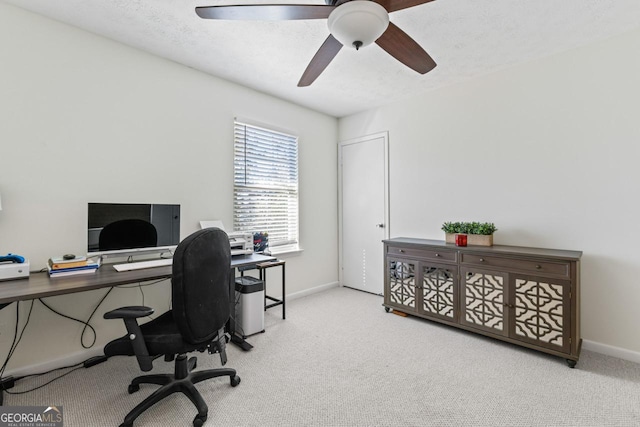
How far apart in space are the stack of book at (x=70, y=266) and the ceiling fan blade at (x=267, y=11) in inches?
71.2

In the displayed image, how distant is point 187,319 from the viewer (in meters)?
1.60

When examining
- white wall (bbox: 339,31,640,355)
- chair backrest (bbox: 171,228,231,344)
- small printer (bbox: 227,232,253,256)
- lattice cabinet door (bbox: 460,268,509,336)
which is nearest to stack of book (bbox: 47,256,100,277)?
chair backrest (bbox: 171,228,231,344)

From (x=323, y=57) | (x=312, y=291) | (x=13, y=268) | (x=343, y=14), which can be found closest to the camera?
(x=343, y=14)

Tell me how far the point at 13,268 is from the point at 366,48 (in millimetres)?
3051

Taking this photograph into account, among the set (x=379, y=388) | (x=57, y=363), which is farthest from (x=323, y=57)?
(x=57, y=363)

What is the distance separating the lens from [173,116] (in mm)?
2881

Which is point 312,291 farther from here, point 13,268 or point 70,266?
point 13,268

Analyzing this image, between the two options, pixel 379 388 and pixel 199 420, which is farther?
pixel 379 388

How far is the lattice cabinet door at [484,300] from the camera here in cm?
263

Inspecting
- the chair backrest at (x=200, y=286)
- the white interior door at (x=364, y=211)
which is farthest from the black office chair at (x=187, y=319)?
the white interior door at (x=364, y=211)

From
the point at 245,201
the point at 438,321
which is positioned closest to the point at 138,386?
the point at 245,201

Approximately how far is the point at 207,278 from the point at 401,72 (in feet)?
8.93

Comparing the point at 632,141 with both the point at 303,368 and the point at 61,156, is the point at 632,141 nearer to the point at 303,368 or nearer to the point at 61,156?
the point at 303,368

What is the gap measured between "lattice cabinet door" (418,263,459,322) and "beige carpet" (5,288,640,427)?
246 mm
